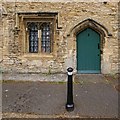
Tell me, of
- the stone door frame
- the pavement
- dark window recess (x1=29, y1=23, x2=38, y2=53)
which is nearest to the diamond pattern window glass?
dark window recess (x1=29, y1=23, x2=38, y2=53)

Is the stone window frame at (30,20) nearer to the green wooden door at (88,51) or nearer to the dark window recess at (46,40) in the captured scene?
the dark window recess at (46,40)

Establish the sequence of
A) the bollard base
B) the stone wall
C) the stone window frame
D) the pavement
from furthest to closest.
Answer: the stone window frame, the stone wall, the bollard base, the pavement

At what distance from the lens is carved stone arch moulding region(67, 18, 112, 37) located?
10.1 meters

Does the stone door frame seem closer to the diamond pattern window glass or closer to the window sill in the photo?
the window sill

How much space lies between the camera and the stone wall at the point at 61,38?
10.1m

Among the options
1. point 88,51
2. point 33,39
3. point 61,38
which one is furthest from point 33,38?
point 88,51

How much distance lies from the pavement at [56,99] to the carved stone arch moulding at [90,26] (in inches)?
86.4

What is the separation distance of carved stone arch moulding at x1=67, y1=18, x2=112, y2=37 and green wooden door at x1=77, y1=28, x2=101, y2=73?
284 millimetres

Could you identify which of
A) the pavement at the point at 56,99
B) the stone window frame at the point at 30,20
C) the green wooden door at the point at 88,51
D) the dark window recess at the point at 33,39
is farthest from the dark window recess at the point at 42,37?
the pavement at the point at 56,99

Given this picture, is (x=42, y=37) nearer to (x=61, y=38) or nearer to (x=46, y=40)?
(x=46, y=40)

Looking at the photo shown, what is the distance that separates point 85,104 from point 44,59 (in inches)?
171

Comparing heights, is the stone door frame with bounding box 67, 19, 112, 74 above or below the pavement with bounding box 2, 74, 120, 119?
above

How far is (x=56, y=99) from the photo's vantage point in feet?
22.5

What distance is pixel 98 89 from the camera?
7.93 metres
